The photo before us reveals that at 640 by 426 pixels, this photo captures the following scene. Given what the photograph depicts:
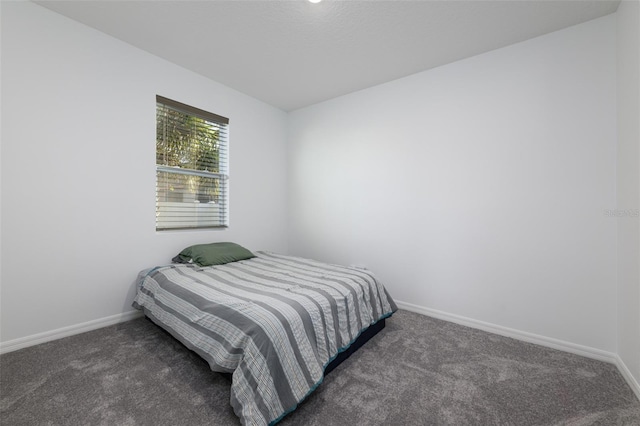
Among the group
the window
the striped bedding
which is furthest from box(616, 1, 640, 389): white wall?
the window

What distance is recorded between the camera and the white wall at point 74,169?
198 cm

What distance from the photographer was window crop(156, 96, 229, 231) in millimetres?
2818

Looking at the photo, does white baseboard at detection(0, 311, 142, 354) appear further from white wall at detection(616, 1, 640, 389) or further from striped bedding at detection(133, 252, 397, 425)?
white wall at detection(616, 1, 640, 389)

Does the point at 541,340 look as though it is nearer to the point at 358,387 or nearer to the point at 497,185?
the point at 497,185

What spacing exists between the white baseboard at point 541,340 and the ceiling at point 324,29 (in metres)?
2.60

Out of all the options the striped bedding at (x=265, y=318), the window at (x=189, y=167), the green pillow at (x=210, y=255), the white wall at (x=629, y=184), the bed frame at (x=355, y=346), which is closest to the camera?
the striped bedding at (x=265, y=318)

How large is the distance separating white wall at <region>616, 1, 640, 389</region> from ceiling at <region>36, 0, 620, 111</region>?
1.32 feet

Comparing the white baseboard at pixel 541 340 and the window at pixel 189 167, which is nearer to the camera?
the white baseboard at pixel 541 340

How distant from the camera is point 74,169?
7.32 ft

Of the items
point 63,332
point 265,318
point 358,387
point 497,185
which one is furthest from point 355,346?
point 63,332

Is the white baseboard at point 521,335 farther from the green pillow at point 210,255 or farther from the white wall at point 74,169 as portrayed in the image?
the white wall at point 74,169

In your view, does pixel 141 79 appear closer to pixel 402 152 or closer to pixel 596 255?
pixel 402 152

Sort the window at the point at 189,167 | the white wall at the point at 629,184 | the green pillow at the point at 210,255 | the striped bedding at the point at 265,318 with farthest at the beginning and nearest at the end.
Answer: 1. the window at the point at 189,167
2. the green pillow at the point at 210,255
3. the white wall at the point at 629,184
4. the striped bedding at the point at 265,318

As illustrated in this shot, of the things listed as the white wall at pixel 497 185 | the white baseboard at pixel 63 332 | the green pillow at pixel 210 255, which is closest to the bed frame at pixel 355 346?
the white wall at pixel 497 185
